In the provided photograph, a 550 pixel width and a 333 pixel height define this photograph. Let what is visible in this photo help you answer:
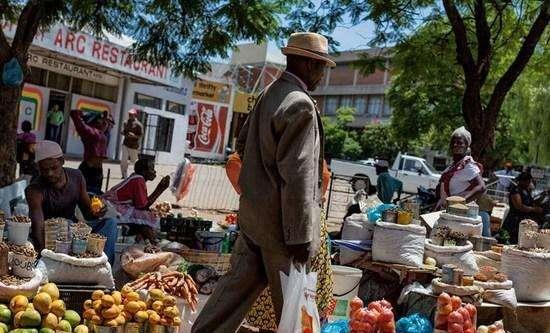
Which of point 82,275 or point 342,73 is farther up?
point 342,73

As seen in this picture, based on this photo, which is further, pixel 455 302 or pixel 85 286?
pixel 455 302

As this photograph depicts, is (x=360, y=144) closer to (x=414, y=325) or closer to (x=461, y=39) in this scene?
(x=461, y=39)

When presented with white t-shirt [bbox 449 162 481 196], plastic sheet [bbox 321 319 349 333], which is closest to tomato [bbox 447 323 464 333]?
plastic sheet [bbox 321 319 349 333]

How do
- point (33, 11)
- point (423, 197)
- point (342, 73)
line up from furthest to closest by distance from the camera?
point (342, 73) < point (423, 197) < point (33, 11)

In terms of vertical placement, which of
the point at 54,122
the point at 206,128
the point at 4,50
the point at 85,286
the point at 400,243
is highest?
the point at 4,50

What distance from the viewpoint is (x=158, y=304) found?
15.7 ft

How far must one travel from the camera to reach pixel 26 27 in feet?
28.2

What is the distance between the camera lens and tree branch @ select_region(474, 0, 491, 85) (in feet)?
35.3

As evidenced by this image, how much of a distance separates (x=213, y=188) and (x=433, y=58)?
22.3ft

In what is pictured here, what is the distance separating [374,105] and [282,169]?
69.2 meters

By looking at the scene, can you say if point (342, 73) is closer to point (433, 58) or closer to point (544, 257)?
point (433, 58)

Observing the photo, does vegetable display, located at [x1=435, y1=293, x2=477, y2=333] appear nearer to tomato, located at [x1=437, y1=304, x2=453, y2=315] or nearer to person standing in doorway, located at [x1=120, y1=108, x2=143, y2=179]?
tomato, located at [x1=437, y1=304, x2=453, y2=315]

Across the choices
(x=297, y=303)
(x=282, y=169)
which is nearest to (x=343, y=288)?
(x=297, y=303)

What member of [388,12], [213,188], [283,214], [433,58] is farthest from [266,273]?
[213,188]
